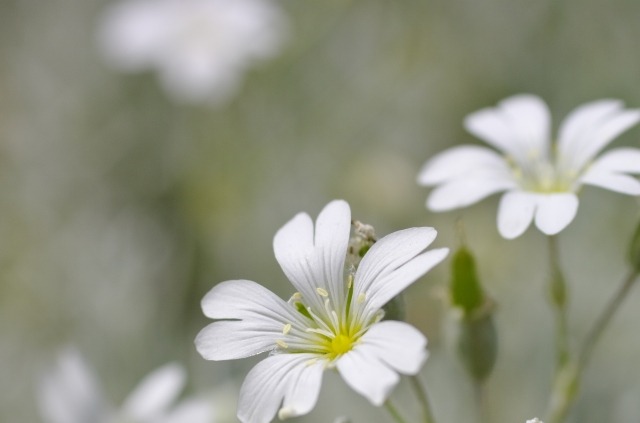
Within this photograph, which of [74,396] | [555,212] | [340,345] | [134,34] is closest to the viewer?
[340,345]

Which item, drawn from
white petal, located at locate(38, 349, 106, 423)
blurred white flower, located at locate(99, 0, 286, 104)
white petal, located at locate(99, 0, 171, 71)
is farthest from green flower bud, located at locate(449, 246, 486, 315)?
white petal, located at locate(99, 0, 171, 71)

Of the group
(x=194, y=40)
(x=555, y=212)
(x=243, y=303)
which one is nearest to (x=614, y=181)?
(x=555, y=212)

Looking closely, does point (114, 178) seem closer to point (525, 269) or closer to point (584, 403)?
point (525, 269)

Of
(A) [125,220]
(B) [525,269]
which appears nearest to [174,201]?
(A) [125,220]

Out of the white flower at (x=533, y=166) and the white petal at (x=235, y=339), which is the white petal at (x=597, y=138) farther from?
the white petal at (x=235, y=339)

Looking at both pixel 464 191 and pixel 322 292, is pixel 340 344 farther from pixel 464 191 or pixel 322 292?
pixel 464 191
